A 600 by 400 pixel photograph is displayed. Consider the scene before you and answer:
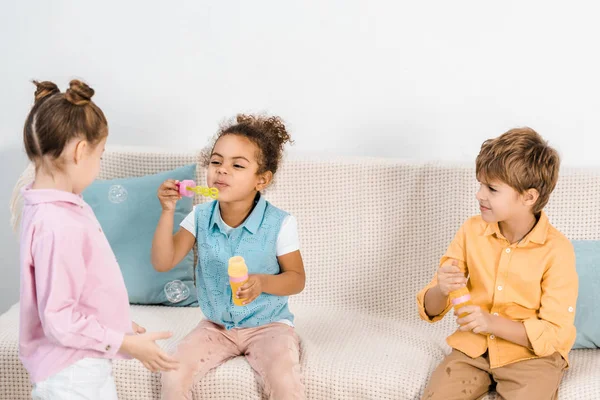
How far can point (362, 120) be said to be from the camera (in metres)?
2.67

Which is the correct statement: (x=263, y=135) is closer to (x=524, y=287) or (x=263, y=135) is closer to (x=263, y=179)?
(x=263, y=179)

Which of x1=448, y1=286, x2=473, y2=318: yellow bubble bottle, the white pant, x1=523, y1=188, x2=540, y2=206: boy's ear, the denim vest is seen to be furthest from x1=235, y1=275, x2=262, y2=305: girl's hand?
x1=523, y1=188, x2=540, y2=206: boy's ear

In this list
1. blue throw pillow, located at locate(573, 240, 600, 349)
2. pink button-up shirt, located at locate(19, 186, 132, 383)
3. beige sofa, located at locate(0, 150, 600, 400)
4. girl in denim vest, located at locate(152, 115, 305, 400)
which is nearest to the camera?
pink button-up shirt, located at locate(19, 186, 132, 383)

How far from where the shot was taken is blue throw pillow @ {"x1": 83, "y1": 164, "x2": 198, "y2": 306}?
2.46 meters

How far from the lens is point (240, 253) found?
6.93 ft

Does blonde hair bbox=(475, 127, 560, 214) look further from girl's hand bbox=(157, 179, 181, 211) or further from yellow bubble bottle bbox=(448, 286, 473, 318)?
girl's hand bbox=(157, 179, 181, 211)

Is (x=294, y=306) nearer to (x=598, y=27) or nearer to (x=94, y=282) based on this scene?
(x=94, y=282)

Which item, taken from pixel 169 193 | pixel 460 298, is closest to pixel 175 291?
pixel 169 193

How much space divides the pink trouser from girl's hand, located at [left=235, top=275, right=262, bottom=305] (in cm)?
19

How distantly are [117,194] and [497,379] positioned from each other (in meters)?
1.25

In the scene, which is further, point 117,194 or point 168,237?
point 117,194

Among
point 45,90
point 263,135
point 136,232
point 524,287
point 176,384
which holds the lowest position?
point 176,384

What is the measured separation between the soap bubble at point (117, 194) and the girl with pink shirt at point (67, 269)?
820 millimetres

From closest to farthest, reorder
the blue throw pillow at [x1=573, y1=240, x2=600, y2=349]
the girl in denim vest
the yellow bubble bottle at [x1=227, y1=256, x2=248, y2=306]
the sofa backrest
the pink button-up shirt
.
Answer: the pink button-up shirt, the yellow bubble bottle at [x1=227, y1=256, x2=248, y2=306], the girl in denim vest, the blue throw pillow at [x1=573, y1=240, x2=600, y2=349], the sofa backrest
